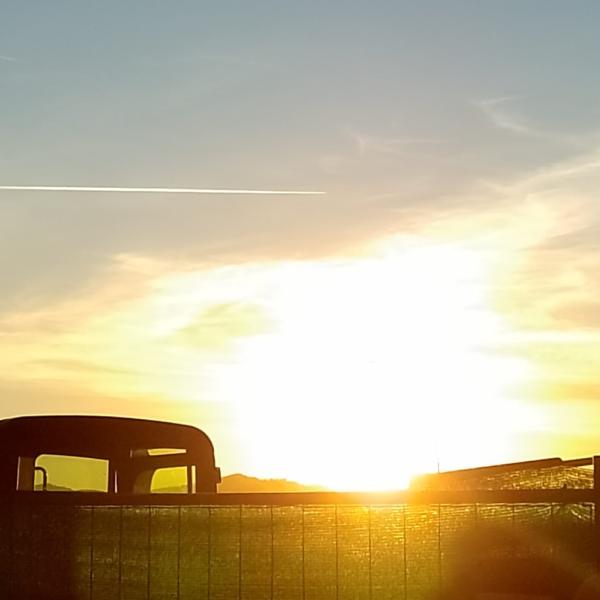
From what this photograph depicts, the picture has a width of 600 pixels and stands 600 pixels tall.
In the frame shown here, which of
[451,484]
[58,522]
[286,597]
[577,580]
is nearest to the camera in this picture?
[577,580]

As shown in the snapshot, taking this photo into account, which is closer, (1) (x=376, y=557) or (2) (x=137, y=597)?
(1) (x=376, y=557)

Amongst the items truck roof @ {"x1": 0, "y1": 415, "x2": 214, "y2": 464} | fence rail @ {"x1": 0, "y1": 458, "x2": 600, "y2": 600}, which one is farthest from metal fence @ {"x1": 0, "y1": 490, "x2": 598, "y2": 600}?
truck roof @ {"x1": 0, "y1": 415, "x2": 214, "y2": 464}

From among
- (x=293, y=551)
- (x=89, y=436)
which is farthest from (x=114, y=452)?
(x=293, y=551)

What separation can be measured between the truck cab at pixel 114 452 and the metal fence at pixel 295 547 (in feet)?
10.6

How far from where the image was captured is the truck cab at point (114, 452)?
13.7 meters

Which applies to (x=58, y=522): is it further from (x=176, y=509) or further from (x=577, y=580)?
(x=577, y=580)

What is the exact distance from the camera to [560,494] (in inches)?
346

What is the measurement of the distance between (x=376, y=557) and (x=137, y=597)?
1651mm

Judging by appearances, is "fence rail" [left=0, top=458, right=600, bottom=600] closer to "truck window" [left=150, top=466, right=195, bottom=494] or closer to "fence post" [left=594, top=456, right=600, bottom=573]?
"fence post" [left=594, top=456, right=600, bottom=573]

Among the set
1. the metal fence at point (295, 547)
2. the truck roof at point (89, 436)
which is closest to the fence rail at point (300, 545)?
the metal fence at point (295, 547)

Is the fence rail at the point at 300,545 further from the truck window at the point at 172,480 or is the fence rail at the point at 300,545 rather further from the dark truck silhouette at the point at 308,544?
the truck window at the point at 172,480

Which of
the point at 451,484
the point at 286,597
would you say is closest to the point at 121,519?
the point at 286,597

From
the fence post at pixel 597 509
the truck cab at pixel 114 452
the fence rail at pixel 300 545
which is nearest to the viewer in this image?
the fence post at pixel 597 509

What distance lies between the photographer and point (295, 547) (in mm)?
9250
